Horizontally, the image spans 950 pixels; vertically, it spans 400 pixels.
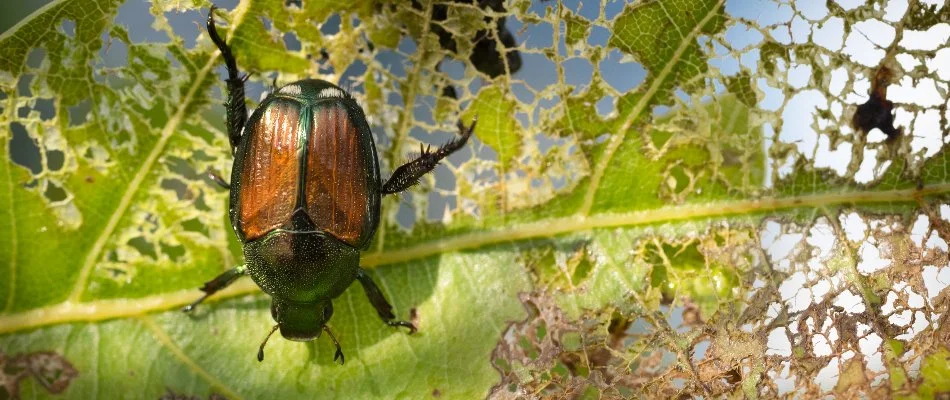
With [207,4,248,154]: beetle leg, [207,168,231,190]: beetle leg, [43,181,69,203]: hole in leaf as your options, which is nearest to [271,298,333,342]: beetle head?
[207,168,231,190]: beetle leg

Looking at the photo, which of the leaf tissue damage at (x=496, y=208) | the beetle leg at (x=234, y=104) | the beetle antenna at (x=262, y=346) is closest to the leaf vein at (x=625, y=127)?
the leaf tissue damage at (x=496, y=208)

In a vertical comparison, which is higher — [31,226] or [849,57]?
[849,57]

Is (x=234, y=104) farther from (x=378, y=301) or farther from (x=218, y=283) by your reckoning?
(x=378, y=301)

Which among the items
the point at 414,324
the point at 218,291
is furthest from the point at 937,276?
the point at 218,291

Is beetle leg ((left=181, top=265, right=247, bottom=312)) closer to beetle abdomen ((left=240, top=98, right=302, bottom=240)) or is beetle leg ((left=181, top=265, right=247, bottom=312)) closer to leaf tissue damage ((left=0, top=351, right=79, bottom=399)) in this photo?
beetle abdomen ((left=240, top=98, right=302, bottom=240))

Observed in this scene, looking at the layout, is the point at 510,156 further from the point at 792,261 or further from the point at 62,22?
the point at 62,22

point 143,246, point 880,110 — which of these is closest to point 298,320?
point 143,246

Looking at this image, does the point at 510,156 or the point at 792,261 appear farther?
the point at 510,156
